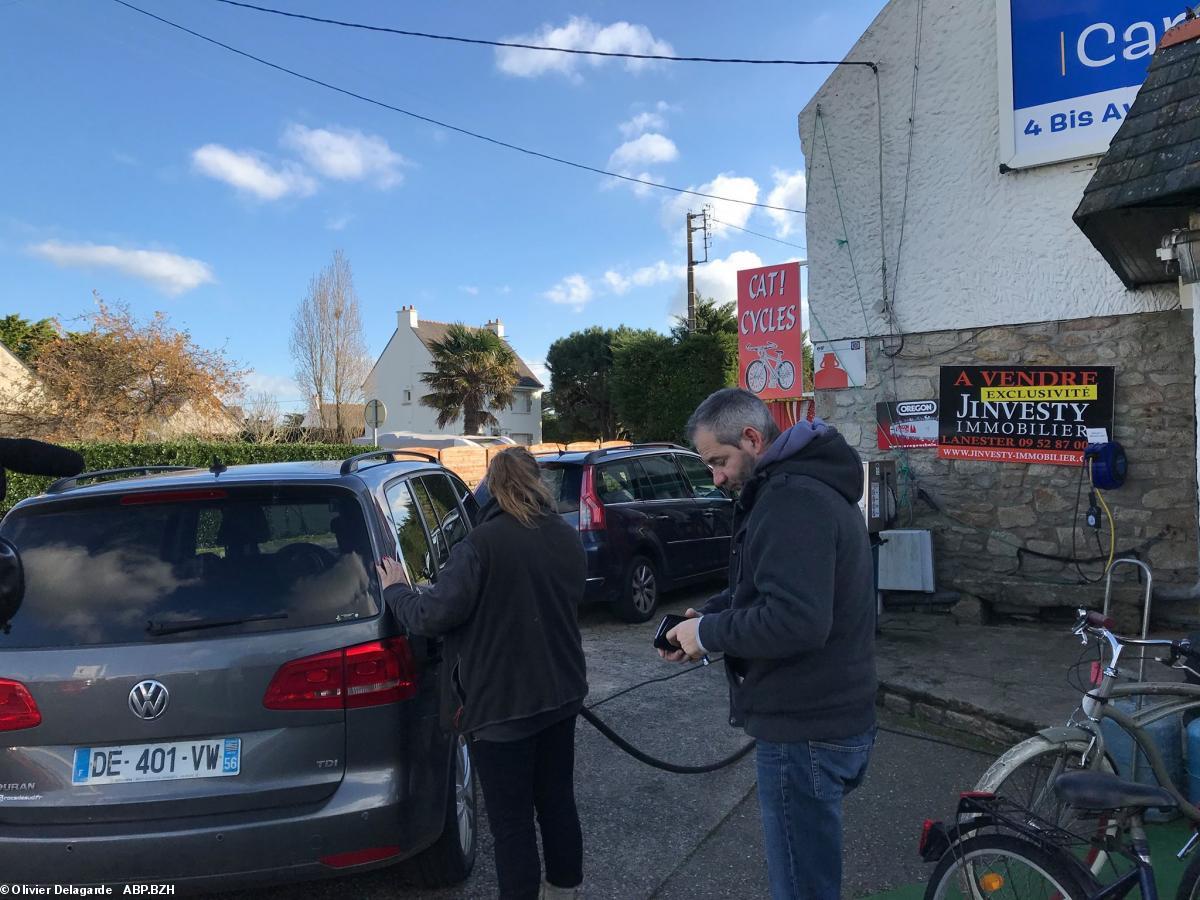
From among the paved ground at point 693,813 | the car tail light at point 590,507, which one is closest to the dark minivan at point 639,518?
the car tail light at point 590,507

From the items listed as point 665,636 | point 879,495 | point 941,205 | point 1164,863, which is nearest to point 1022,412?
point 879,495

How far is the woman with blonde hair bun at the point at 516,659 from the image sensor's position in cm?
267

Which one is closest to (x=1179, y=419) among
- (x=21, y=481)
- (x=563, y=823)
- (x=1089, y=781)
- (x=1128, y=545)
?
(x=1128, y=545)

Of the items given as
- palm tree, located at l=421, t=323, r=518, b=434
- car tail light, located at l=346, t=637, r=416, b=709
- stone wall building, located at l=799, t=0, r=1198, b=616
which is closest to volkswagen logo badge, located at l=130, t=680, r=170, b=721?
car tail light, located at l=346, t=637, r=416, b=709

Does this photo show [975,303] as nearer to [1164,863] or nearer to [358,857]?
[1164,863]

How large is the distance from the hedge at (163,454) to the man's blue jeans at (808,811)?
10.7 m

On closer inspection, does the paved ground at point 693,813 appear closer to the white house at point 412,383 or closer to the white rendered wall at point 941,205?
the white rendered wall at point 941,205

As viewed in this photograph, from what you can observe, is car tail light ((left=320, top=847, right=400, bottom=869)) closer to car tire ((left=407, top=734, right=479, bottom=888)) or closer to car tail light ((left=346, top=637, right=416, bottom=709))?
car tire ((left=407, top=734, right=479, bottom=888))

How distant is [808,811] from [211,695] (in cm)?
183

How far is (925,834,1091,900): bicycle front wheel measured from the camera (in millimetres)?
2273

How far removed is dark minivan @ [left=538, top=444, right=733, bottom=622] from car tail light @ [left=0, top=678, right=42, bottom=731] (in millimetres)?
5181

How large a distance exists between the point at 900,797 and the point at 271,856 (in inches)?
115

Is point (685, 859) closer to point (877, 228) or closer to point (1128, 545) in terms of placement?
point (1128, 545)

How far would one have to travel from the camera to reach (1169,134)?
4594 millimetres
